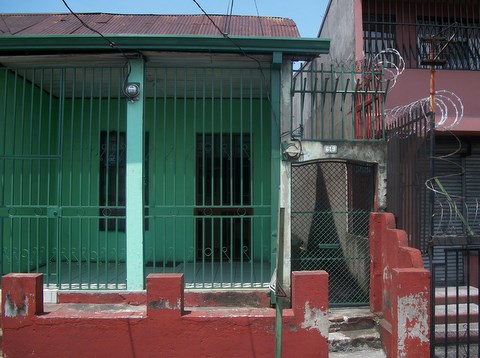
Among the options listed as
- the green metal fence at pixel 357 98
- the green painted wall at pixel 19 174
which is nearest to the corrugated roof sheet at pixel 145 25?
the green painted wall at pixel 19 174

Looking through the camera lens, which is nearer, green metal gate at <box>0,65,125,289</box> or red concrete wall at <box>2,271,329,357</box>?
red concrete wall at <box>2,271,329,357</box>

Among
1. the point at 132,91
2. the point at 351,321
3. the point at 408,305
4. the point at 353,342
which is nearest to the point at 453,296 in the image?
the point at 351,321

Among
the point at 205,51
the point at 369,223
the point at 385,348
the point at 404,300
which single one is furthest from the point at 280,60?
the point at 385,348

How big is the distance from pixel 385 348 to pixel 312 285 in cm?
172

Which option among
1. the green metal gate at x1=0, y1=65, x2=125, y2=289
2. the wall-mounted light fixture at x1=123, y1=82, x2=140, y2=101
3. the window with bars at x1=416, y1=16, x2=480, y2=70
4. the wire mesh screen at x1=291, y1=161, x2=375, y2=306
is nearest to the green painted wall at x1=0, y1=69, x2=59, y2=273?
the green metal gate at x1=0, y1=65, x2=125, y2=289

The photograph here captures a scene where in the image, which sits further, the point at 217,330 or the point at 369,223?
the point at 369,223

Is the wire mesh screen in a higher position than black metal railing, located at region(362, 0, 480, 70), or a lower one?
lower

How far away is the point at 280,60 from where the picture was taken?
211 inches

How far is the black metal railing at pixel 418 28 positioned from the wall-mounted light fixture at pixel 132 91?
164 inches

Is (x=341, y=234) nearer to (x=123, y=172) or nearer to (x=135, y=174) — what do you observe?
(x=135, y=174)

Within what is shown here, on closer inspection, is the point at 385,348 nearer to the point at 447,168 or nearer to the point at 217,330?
the point at 217,330

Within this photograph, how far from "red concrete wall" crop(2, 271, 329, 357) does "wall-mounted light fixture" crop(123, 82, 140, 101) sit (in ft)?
8.30

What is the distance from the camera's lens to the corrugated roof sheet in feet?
20.9

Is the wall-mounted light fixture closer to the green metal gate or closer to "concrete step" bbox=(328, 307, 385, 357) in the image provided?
the green metal gate
